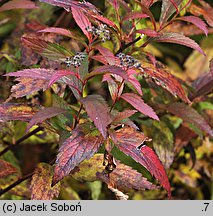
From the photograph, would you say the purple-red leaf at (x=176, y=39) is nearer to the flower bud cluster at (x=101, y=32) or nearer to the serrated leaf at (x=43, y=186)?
the flower bud cluster at (x=101, y=32)

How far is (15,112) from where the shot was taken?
110cm

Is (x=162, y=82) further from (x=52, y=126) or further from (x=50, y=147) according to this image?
(x=50, y=147)

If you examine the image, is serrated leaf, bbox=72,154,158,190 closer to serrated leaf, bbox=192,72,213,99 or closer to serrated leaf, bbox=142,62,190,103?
serrated leaf, bbox=142,62,190,103

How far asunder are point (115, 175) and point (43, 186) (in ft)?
0.57

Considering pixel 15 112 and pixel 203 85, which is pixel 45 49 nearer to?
pixel 15 112

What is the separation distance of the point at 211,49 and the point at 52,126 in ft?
4.60

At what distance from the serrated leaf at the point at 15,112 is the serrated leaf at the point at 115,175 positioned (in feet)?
0.60

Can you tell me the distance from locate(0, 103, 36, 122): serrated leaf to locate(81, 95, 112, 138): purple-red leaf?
163mm

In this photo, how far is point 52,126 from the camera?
3.73 feet

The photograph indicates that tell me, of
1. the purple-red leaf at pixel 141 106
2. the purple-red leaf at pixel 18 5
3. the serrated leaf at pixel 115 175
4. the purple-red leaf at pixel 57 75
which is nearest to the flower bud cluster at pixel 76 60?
the purple-red leaf at pixel 57 75

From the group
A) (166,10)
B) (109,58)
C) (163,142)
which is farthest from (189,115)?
(109,58)

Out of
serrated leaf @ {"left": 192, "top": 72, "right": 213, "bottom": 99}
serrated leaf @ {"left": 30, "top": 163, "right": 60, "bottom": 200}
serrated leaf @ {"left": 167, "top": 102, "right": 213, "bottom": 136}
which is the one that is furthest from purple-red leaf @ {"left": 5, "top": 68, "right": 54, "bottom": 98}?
serrated leaf @ {"left": 192, "top": 72, "right": 213, "bottom": 99}

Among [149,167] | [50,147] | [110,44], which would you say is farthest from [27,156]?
[149,167]
